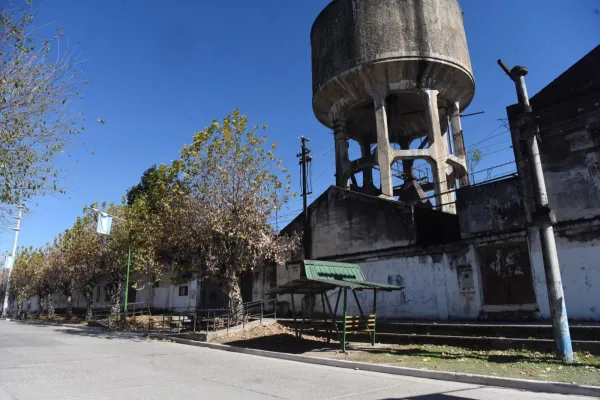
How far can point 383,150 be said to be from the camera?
866 inches

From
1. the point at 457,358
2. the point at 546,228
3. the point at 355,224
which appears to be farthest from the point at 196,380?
the point at 355,224

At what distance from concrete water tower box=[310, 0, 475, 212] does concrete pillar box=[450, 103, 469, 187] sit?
6 centimetres

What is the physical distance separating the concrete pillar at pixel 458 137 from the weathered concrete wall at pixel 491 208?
7864 millimetres

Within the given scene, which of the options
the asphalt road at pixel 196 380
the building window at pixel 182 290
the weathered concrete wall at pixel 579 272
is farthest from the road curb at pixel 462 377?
the building window at pixel 182 290

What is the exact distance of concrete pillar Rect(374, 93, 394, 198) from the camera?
71.1 ft

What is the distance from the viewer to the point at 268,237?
18.4m

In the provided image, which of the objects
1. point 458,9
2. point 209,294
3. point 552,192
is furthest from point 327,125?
point 552,192

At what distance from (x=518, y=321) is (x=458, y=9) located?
18671 mm

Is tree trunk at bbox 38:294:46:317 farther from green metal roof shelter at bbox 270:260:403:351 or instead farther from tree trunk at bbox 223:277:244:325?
green metal roof shelter at bbox 270:260:403:351

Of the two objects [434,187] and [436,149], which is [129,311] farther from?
[436,149]

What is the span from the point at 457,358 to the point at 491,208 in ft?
25.4

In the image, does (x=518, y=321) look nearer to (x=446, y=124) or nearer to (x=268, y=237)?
(x=268, y=237)

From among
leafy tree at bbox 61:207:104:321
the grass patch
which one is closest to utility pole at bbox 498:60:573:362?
the grass patch

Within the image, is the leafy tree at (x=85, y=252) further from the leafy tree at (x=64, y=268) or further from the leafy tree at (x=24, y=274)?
the leafy tree at (x=24, y=274)
